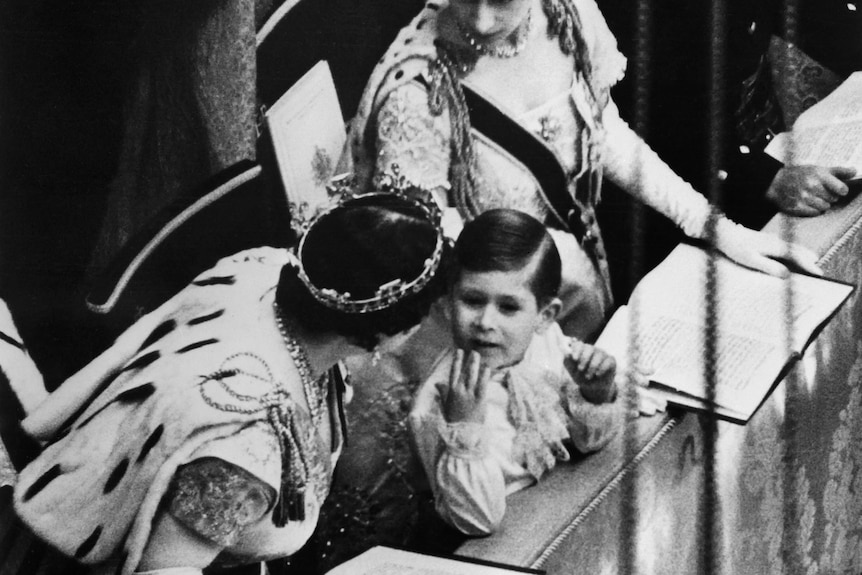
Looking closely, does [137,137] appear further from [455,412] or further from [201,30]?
[455,412]

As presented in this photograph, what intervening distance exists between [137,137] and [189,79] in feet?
0.43

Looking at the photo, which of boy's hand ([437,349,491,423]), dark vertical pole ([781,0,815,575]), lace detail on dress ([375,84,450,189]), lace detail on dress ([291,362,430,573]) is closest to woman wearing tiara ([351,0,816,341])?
lace detail on dress ([375,84,450,189])

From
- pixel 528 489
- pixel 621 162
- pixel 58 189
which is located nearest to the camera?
pixel 58 189

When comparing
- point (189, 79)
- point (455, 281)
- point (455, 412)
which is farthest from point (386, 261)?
point (189, 79)

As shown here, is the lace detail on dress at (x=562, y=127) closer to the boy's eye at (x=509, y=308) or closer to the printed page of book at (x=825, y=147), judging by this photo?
the boy's eye at (x=509, y=308)

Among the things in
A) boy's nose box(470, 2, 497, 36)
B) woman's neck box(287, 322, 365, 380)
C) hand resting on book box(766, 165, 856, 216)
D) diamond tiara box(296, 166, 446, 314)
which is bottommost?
hand resting on book box(766, 165, 856, 216)

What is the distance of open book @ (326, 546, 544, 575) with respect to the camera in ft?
6.70

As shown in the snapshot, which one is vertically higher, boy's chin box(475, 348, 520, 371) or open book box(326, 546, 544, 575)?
boy's chin box(475, 348, 520, 371)

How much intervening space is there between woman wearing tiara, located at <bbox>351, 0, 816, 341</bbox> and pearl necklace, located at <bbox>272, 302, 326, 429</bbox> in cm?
30

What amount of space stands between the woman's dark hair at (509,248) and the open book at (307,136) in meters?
0.26

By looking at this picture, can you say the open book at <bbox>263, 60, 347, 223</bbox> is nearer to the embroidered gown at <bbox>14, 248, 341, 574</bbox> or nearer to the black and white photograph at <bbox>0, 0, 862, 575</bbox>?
the black and white photograph at <bbox>0, 0, 862, 575</bbox>

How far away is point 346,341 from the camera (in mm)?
2033

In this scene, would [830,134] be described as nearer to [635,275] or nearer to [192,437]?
[635,275]

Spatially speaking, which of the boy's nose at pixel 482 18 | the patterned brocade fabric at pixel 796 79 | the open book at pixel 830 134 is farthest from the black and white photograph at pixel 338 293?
the open book at pixel 830 134
